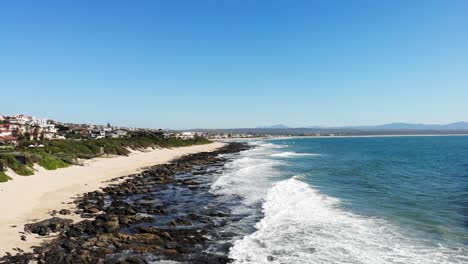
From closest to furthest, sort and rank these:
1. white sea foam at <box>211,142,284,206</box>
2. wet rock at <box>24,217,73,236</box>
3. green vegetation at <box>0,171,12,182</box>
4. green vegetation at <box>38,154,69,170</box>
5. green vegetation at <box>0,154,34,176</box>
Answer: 1. wet rock at <box>24,217,73,236</box>
2. white sea foam at <box>211,142,284,206</box>
3. green vegetation at <box>0,171,12,182</box>
4. green vegetation at <box>0,154,34,176</box>
5. green vegetation at <box>38,154,69,170</box>

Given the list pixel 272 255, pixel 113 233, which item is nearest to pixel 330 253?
pixel 272 255

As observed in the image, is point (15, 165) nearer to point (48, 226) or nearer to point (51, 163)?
point (51, 163)

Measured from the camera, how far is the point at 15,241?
1566 centimetres

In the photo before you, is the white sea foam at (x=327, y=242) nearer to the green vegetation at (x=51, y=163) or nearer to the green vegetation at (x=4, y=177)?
the green vegetation at (x=4, y=177)

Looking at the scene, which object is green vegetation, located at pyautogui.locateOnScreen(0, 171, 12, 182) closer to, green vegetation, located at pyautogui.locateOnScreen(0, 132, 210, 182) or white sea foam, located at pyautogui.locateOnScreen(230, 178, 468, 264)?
green vegetation, located at pyautogui.locateOnScreen(0, 132, 210, 182)

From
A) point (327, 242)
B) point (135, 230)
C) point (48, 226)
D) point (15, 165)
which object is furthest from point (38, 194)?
point (327, 242)

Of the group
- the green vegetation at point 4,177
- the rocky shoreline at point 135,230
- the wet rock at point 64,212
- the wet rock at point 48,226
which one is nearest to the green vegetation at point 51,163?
the green vegetation at point 4,177

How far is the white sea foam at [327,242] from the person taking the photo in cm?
1436

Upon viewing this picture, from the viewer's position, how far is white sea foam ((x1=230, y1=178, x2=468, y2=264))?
1436 centimetres

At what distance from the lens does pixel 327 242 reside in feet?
53.9

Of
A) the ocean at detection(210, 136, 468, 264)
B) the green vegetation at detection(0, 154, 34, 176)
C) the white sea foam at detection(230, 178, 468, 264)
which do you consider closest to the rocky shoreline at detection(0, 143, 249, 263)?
the ocean at detection(210, 136, 468, 264)

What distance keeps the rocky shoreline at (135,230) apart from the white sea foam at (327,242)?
72.1 inches

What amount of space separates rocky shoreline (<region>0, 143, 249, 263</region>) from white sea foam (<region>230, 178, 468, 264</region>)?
6.01 feet

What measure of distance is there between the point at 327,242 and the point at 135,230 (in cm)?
954
